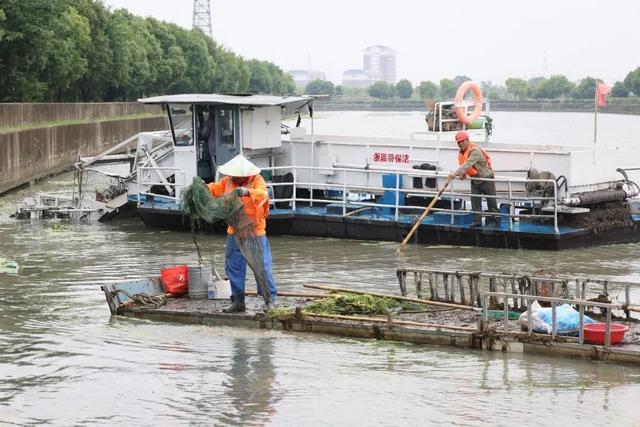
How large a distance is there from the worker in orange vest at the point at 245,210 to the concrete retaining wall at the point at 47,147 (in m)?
21.0

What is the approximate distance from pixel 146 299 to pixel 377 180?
946 cm

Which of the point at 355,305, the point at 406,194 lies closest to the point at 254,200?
the point at 355,305

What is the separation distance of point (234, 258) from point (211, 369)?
73.0 inches

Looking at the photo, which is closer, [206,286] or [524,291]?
[524,291]

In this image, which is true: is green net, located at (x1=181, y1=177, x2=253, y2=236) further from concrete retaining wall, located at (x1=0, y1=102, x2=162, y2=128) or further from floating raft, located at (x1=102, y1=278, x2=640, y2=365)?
concrete retaining wall, located at (x1=0, y1=102, x2=162, y2=128)

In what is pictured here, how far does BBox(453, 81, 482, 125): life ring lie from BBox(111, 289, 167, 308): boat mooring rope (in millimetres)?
10705

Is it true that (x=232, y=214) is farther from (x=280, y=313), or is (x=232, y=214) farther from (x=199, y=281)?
(x=199, y=281)

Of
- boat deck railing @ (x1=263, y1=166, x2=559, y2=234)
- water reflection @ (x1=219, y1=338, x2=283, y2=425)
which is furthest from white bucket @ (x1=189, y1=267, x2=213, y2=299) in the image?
boat deck railing @ (x1=263, y1=166, x2=559, y2=234)

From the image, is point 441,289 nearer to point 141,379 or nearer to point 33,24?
point 141,379

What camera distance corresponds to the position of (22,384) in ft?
39.1

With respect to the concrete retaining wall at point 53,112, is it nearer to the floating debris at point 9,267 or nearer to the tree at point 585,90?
the floating debris at point 9,267

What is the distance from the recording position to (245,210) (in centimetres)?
1355

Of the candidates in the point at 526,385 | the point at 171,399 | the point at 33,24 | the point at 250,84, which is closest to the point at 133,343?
the point at 171,399

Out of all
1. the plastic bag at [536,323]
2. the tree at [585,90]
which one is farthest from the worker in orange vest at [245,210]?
the tree at [585,90]
